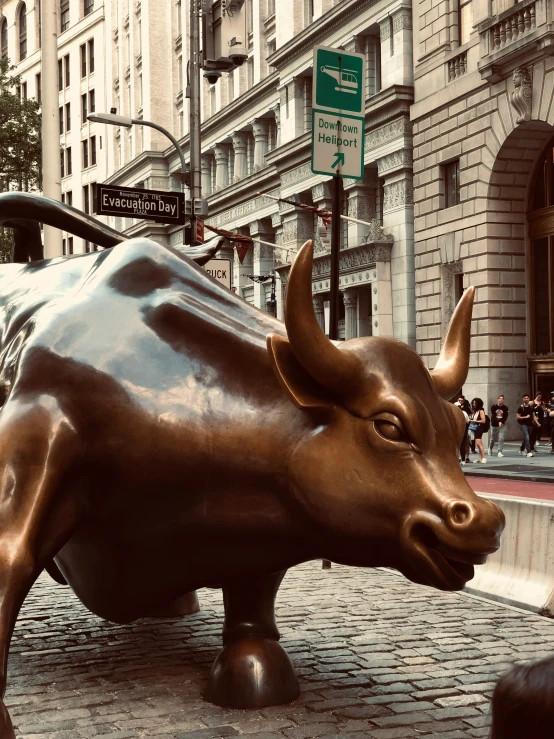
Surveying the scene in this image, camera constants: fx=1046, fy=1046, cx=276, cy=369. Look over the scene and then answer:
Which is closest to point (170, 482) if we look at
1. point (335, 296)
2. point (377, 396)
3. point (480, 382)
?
point (377, 396)

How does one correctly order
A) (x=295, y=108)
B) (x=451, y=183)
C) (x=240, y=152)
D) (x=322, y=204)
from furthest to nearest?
(x=240, y=152), (x=295, y=108), (x=322, y=204), (x=451, y=183)

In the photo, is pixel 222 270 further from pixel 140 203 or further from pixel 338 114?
pixel 338 114

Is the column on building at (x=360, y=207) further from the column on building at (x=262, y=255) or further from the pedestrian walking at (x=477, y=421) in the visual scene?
the pedestrian walking at (x=477, y=421)

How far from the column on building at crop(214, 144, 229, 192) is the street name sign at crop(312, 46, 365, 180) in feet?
149

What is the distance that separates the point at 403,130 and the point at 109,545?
3100cm

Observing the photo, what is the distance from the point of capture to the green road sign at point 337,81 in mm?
8883

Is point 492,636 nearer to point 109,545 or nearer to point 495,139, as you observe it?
point 109,545

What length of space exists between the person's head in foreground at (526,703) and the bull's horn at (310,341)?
88.3 inches

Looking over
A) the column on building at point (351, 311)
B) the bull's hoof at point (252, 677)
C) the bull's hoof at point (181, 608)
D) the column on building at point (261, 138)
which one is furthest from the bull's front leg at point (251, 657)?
the column on building at point (261, 138)

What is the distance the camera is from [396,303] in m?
34.5

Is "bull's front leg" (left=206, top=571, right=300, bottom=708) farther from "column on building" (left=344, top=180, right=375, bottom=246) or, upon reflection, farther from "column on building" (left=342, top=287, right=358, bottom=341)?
"column on building" (left=342, top=287, right=358, bottom=341)

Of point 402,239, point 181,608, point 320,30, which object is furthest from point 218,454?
point 320,30

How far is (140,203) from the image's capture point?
45.8 feet

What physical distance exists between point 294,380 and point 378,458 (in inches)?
17.6
